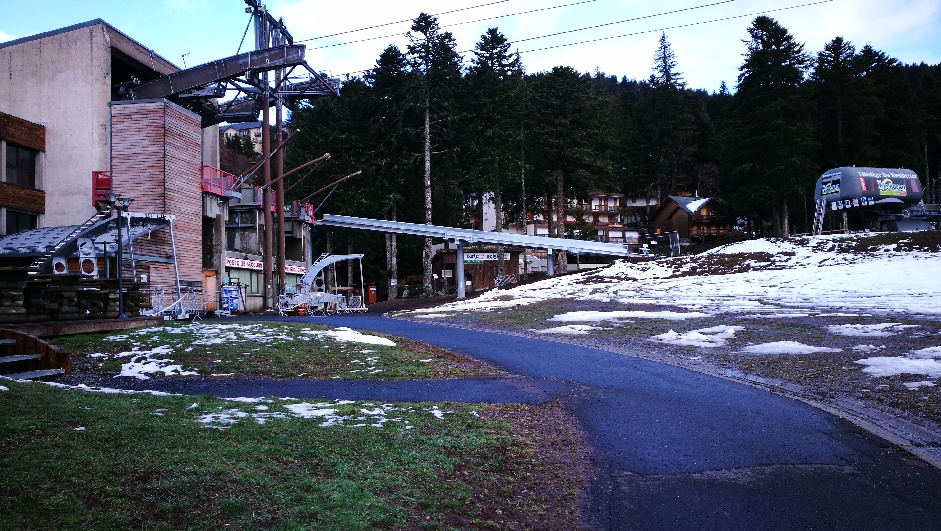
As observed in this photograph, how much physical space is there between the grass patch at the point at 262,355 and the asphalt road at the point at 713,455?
1.45m

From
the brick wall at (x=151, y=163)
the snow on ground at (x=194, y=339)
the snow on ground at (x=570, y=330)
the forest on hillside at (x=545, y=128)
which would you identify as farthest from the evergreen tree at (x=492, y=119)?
the snow on ground at (x=194, y=339)

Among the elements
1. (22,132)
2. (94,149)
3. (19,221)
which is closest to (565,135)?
(94,149)

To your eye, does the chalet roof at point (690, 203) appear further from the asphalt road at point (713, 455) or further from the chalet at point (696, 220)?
the asphalt road at point (713, 455)

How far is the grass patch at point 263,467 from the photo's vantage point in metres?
4.27

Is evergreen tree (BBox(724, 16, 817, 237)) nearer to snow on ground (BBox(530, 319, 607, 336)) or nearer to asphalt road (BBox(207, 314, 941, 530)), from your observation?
snow on ground (BBox(530, 319, 607, 336))

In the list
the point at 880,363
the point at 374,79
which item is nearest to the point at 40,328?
the point at 880,363

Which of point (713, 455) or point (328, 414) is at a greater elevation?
point (328, 414)

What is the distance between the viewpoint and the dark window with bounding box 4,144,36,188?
35.5m

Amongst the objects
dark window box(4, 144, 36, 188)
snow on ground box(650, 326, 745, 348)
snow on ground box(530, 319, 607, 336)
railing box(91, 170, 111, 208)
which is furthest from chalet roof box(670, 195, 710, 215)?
dark window box(4, 144, 36, 188)

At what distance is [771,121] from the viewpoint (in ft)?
180

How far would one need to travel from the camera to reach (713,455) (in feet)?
22.8

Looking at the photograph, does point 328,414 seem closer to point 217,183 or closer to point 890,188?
point 217,183

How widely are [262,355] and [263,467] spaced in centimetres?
899

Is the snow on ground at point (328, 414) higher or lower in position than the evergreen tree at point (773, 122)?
lower
